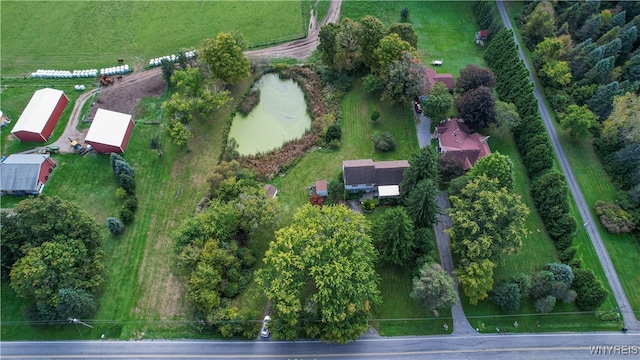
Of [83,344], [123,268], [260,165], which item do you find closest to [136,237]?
[123,268]

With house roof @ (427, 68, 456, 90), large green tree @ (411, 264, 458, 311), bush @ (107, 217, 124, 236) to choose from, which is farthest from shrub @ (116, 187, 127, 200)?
house roof @ (427, 68, 456, 90)

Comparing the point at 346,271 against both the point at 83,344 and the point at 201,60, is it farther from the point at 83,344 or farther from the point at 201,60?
the point at 201,60

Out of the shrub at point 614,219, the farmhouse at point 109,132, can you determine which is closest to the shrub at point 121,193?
the farmhouse at point 109,132

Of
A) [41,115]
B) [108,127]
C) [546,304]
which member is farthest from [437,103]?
[41,115]

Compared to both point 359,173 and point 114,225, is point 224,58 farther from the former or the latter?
point 114,225

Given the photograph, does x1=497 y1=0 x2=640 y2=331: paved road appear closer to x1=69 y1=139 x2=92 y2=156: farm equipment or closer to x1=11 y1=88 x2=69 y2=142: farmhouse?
x1=69 y1=139 x2=92 y2=156: farm equipment

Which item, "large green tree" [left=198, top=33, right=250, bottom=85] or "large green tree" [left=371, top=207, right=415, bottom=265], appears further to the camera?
"large green tree" [left=198, top=33, right=250, bottom=85]
